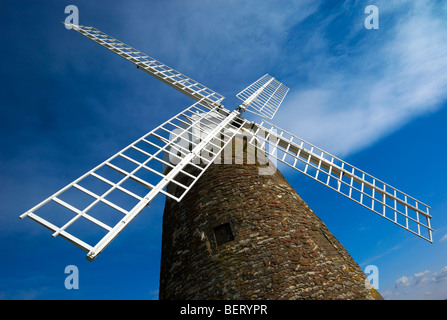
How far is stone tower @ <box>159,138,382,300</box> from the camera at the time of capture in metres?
5.37

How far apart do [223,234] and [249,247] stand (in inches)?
28.6

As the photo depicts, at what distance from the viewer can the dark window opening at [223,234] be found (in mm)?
6184

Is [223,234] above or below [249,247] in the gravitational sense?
above

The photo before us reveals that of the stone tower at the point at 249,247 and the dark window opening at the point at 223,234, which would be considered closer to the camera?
the stone tower at the point at 249,247

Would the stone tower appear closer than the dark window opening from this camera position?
Yes

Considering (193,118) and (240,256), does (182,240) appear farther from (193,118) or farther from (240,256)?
(193,118)

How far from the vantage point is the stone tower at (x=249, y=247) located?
5371 millimetres

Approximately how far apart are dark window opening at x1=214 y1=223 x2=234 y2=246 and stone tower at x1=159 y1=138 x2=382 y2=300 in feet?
0.06

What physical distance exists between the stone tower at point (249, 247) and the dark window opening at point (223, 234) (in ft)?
0.06

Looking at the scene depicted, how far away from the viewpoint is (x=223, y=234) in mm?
6301

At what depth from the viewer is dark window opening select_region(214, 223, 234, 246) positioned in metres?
6.18

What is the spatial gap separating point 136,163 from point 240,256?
3090 mm
